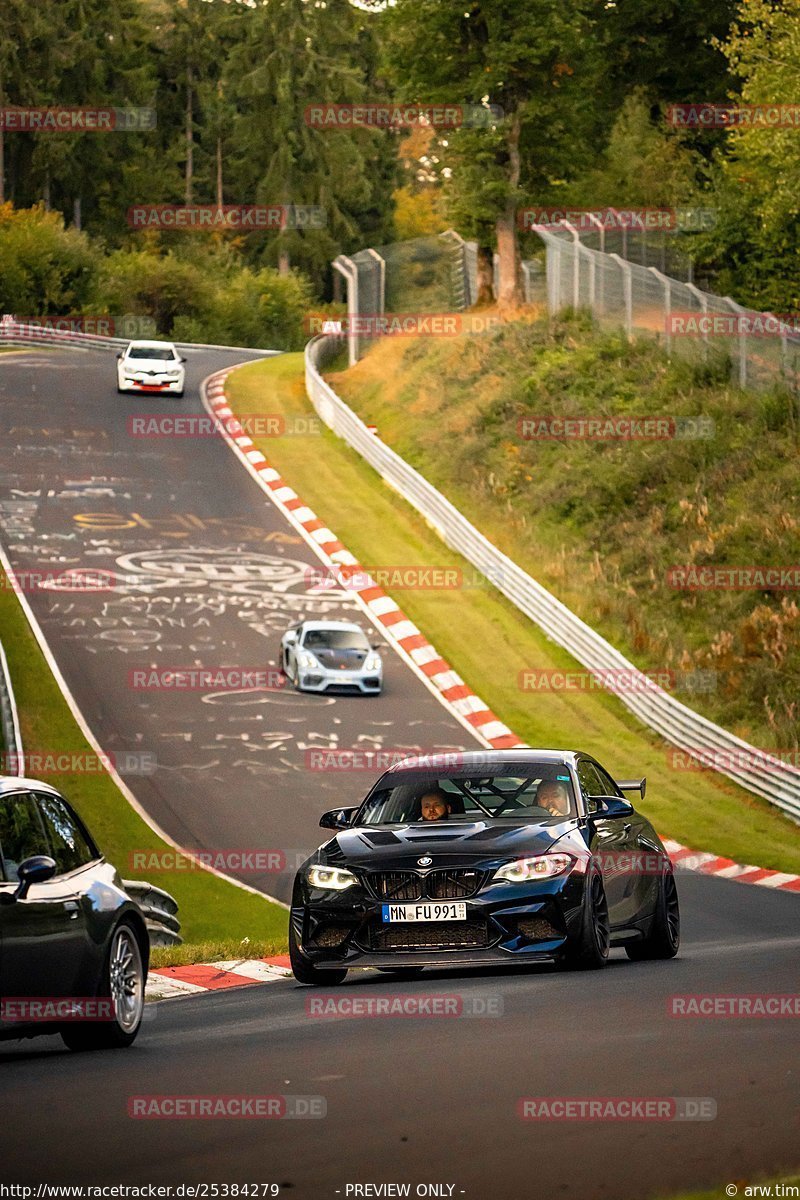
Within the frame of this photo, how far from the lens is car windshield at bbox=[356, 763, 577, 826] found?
40.3 feet

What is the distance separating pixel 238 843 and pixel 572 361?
25717 mm

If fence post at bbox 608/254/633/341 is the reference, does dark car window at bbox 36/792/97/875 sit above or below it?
below

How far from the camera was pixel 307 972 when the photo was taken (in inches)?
473

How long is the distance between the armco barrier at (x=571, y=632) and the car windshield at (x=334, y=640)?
4.33m

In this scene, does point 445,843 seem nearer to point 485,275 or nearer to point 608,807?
point 608,807

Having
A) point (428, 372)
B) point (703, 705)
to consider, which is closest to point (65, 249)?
point (428, 372)

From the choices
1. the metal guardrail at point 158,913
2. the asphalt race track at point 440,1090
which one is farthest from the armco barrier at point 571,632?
the asphalt race track at point 440,1090

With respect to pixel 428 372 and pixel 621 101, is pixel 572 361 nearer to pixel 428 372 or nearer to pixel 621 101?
pixel 428 372

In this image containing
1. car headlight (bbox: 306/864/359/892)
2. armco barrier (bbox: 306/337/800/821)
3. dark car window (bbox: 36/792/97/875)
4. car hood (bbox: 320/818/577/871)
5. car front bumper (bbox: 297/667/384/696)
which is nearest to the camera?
dark car window (bbox: 36/792/97/875)

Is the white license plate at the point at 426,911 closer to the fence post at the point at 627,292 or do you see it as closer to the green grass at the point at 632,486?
the green grass at the point at 632,486

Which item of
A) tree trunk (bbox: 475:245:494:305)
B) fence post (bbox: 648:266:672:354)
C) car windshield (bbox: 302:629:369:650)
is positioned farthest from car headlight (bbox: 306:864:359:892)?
tree trunk (bbox: 475:245:494:305)

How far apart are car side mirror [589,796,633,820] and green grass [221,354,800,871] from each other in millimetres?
10945

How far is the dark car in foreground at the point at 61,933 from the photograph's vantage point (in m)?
8.41

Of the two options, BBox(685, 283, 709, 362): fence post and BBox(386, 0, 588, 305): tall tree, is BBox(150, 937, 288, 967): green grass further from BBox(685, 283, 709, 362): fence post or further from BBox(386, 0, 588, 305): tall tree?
BBox(386, 0, 588, 305): tall tree
